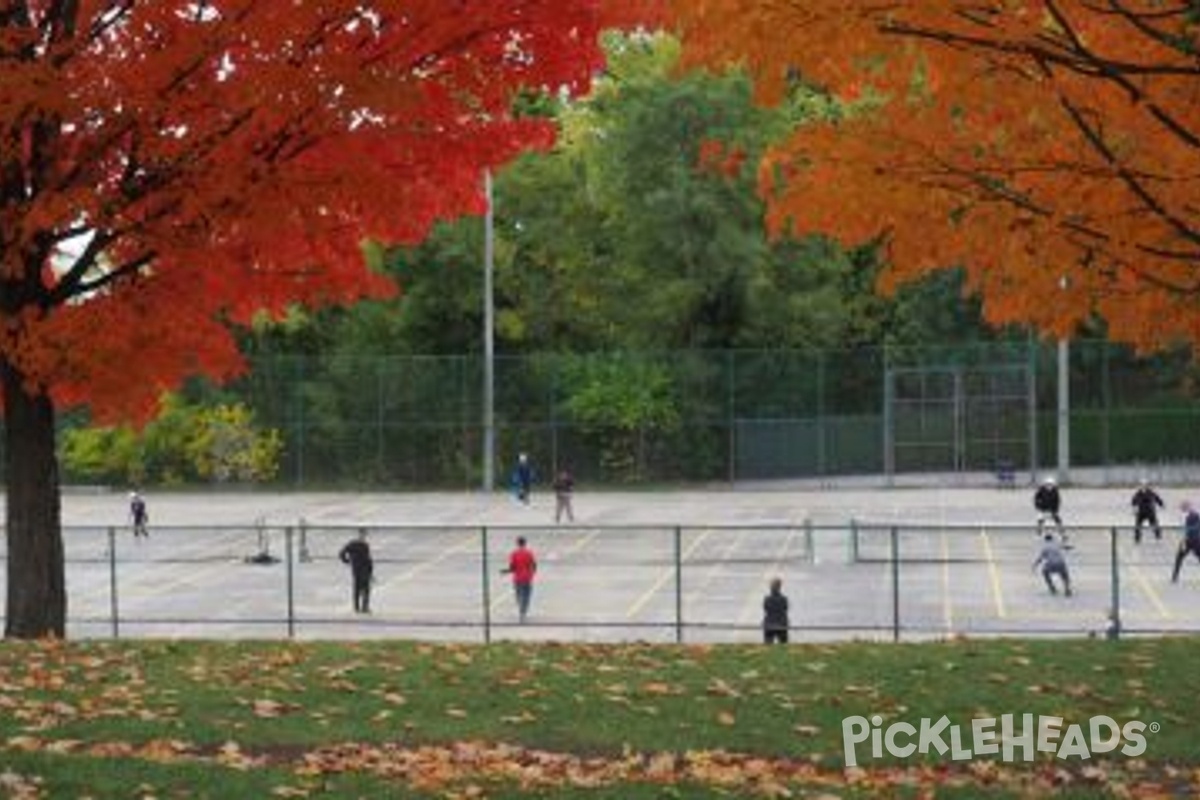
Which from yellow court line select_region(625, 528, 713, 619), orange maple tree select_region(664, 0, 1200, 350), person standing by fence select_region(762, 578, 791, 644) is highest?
orange maple tree select_region(664, 0, 1200, 350)

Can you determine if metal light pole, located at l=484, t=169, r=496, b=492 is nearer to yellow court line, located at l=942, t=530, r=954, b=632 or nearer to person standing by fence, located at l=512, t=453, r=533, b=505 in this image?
person standing by fence, located at l=512, t=453, r=533, b=505

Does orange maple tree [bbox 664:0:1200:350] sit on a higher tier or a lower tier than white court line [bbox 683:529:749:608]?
higher

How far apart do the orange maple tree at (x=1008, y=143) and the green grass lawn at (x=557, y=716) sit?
2.51 meters

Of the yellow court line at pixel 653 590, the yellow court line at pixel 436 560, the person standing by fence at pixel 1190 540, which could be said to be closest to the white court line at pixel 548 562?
the yellow court line at pixel 653 590

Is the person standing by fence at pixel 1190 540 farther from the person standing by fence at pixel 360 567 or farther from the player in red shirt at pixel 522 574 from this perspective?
the person standing by fence at pixel 360 567

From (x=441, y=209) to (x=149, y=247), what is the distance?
2.33 metres

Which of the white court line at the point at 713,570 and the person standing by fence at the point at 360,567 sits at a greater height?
the person standing by fence at the point at 360,567

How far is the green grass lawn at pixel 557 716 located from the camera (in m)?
8.30

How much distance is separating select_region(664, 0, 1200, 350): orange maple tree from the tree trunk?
6.02 m

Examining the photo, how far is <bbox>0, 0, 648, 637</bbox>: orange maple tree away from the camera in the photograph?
1141cm

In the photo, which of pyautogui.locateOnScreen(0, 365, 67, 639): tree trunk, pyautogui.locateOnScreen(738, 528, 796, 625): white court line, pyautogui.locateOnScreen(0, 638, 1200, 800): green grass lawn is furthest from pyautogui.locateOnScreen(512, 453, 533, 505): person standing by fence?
pyautogui.locateOnScreen(0, 638, 1200, 800): green grass lawn

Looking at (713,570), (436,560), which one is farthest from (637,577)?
(436,560)

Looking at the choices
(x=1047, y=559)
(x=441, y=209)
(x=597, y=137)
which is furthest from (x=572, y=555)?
(x=597, y=137)

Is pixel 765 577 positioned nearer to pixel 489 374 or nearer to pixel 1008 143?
pixel 1008 143
